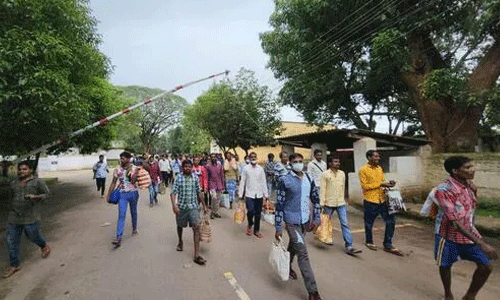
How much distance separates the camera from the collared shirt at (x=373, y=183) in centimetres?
721

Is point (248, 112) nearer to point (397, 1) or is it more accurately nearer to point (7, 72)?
point (397, 1)

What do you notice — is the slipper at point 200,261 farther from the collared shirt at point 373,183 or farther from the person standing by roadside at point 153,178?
the person standing by roadside at point 153,178

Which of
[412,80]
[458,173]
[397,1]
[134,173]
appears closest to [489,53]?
[412,80]

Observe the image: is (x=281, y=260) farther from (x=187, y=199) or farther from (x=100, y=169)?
(x=100, y=169)

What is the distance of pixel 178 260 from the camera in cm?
672

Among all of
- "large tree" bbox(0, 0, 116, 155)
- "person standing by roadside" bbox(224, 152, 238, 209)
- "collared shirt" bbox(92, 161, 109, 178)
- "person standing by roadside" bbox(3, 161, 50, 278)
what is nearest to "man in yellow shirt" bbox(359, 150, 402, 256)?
"person standing by roadside" bbox(3, 161, 50, 278)

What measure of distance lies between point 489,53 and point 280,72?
8027 millimetres

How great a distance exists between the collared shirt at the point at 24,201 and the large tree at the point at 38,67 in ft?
5.81

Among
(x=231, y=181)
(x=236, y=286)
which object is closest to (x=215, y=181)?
(x=231, y=181)

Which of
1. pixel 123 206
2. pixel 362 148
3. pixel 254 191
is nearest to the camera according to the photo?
pixel 123 206

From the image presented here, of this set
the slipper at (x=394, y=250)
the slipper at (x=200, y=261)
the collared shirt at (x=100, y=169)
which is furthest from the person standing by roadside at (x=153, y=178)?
the slipper at (x=394, y=250)

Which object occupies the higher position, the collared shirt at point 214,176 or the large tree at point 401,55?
the large tree at point 401,55

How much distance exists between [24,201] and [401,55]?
1164cm

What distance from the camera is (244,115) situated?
29016mm
